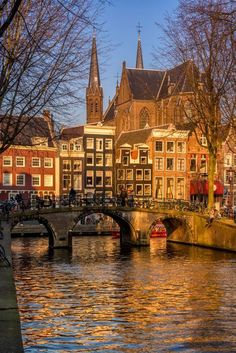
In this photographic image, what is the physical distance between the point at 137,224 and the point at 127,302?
23221 mm

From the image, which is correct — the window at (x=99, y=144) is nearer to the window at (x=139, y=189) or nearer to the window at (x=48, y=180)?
the window at (x=139, y=189)

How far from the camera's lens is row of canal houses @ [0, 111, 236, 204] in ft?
184

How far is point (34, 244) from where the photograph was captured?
4297cm

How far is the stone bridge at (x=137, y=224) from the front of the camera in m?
38.2

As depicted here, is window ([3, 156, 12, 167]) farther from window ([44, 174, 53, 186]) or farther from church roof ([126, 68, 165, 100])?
church roof ([126, 68, 165, 100])

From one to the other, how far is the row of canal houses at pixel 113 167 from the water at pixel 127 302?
70.3ft

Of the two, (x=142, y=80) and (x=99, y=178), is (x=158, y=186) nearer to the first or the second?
(x=99, y=178)

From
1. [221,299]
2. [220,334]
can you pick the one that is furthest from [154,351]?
[221,299]

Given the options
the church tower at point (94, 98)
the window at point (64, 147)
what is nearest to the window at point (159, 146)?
the window at point (64, 147)

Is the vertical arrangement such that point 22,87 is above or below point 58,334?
above

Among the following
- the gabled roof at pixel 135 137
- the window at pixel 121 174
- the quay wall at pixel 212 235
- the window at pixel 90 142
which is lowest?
the quay wall at pixel 212 235

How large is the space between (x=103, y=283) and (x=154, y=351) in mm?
11347

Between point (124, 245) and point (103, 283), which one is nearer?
point (103, 283)

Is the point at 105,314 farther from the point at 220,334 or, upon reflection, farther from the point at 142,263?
the point at 142,263
